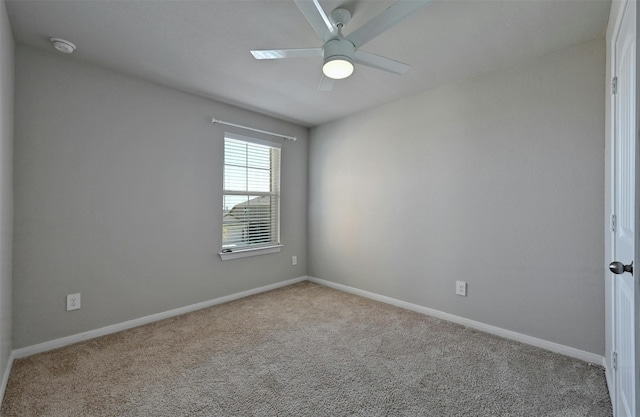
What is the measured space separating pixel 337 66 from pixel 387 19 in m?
0.36

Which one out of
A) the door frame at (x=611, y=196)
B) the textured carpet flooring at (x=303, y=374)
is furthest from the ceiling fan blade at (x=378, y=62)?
the textured carpet flooring at (x=303, y=374)

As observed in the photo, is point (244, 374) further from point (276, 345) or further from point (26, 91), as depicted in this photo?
point (26, 91)

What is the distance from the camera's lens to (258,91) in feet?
9.96

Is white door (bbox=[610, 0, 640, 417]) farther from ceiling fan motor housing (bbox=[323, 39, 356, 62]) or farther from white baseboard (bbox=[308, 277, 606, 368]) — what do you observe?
ceiling fan motor housing (bbox=[323, 39, 356, 62])

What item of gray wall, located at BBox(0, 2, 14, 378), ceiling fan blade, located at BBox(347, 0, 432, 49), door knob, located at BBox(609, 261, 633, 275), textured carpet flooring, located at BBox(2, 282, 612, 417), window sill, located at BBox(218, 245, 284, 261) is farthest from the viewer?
window sill, located at BBox(218, 245, 284, 261)

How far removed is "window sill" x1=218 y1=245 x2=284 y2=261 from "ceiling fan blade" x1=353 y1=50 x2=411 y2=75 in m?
2.51

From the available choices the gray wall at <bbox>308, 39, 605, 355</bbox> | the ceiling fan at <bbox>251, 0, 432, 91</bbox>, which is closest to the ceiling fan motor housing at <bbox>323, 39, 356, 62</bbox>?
the ceiling fan at <bbox>251, 0, 432, 91</bbox>

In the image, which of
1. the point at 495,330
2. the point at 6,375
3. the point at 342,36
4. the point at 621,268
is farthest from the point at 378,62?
the point at 6,375

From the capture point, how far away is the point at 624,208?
4.55ft

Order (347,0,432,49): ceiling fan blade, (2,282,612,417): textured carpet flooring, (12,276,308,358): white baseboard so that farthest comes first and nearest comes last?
(12,276,308,358): white baseboard → (2,282,612,417): textured carpet flooring → (347,0,432,49): ceiling fan blade

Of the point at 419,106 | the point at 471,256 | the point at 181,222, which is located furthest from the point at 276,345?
the point at 419,106

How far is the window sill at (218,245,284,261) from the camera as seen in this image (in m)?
3.41

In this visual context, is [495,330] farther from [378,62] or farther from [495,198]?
[378,62]

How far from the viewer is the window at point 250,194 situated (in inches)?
138
